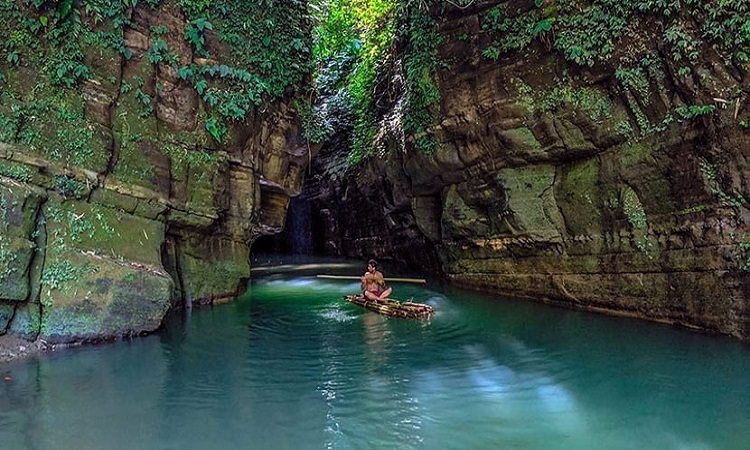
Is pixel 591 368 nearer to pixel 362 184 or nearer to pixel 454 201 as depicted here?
pixel 454 201

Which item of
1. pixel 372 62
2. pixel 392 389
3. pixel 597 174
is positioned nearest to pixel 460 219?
pixel 597 174

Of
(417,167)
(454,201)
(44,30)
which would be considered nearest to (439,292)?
(454,201)

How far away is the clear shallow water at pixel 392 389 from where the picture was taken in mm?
3885

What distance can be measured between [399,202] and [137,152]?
888 centimetres

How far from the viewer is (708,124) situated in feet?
22.3

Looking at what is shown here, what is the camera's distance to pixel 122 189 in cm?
800

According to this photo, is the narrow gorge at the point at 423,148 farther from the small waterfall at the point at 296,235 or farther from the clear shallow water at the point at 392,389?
the small waterfall at the point at 296,235

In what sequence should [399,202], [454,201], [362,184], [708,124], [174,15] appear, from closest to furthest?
[708,124], [174,15], [454,201], [399,202], [362,184]

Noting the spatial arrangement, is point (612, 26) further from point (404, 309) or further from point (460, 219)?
point (404, 309)

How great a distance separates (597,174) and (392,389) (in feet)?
20.8

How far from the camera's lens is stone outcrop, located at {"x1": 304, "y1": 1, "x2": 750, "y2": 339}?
22.0ft

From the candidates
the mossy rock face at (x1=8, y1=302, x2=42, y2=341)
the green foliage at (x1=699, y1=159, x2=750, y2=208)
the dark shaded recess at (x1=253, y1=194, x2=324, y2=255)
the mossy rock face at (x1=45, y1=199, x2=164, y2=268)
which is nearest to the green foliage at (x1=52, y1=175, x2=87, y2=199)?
the mossy rock face at (x1=45, y1=199, x2=164, y2=268)

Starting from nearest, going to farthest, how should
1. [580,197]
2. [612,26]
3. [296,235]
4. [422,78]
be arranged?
[612,26] → [580,197] → [422,78] → [296,235]

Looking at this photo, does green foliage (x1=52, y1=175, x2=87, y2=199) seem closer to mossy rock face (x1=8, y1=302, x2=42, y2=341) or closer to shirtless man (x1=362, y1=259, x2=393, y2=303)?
mossy rock face (x1=8, y1=302, x2=42, y2=341)
